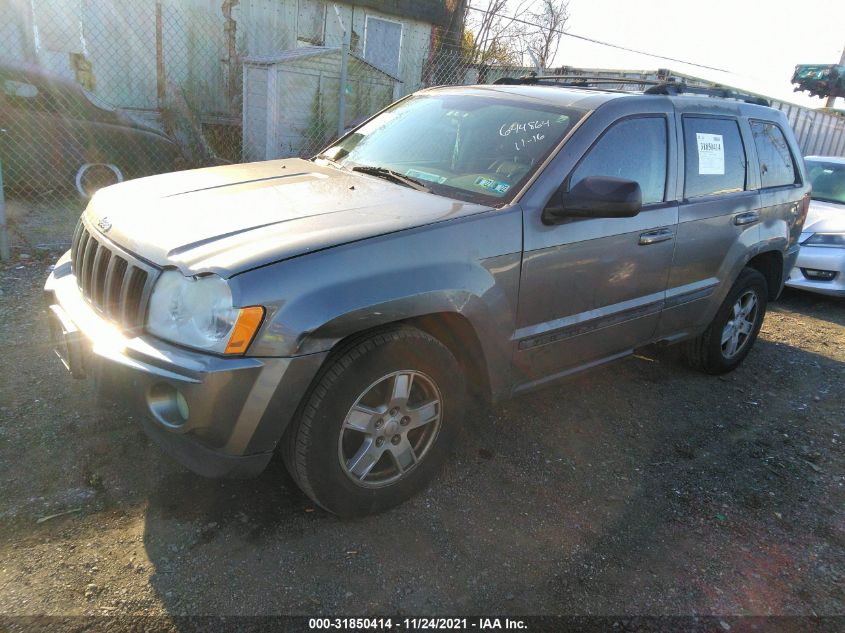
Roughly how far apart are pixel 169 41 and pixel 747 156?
1145 cm

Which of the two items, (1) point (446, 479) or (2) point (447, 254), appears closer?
(2) point (447, 254)

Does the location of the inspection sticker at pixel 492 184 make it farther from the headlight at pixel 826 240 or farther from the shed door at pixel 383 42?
the shed door at pixel 383 42

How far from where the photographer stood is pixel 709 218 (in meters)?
3.76

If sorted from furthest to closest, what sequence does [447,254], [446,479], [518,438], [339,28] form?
1. [339,28]
2. [518,438]
3. [446,479]
4. [447,254]

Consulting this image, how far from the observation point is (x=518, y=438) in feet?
11.4

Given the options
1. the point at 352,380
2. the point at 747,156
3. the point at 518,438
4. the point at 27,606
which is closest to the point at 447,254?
the point at 352,380

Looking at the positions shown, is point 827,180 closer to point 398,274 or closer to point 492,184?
point 492,184

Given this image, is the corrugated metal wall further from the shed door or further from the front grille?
the front grille

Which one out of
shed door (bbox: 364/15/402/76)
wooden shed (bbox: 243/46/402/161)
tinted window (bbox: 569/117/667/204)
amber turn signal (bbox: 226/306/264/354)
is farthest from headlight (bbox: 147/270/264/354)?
shed door (bbox: 364/15/402/76)

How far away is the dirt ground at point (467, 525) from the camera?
2299 mm

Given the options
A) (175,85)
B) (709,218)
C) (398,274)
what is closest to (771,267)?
(709,218)

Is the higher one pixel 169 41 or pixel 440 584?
pixel 169 41

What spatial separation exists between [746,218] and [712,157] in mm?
539

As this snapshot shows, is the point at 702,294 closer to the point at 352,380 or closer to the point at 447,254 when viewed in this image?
the point at 447,254
